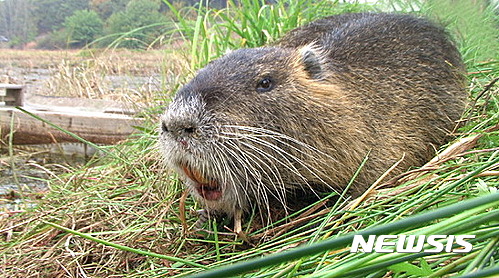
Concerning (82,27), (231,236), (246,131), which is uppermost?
(82,27)

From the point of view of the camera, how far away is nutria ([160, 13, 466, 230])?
2.19 m

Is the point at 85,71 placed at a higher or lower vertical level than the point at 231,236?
higher

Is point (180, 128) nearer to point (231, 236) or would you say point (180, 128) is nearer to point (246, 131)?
point (246, 131)

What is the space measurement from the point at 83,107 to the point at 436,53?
5.09 m

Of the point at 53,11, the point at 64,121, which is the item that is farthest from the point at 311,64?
the point at 53,11

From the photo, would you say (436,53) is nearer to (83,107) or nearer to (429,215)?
(429,215)

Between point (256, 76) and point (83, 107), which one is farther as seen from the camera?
point (83, 107)

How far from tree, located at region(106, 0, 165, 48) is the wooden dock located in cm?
89

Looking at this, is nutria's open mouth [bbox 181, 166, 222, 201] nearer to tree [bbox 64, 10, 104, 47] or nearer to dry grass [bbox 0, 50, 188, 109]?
dry grass [bbox 0, 50, 188, 109]

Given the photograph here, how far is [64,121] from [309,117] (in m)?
4.53

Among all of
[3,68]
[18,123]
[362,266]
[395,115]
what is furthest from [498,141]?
[3,68]

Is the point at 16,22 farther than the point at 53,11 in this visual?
No

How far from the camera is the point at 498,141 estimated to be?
7.38ft

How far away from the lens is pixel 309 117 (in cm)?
243
